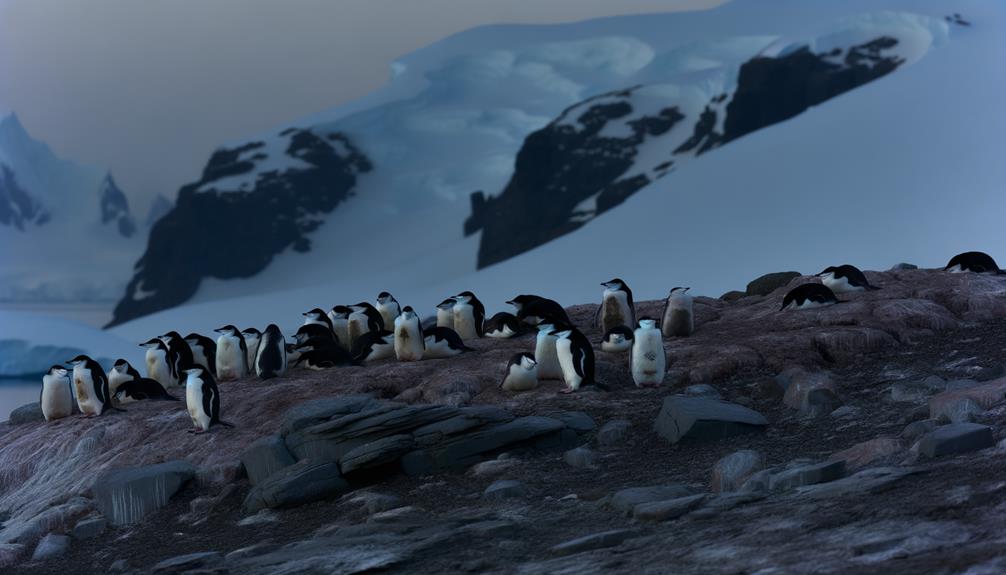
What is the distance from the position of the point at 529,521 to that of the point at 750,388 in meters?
3.63

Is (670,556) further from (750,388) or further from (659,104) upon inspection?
(659,104)

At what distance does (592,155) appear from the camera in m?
88.4

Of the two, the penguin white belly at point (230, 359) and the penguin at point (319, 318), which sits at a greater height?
the penguin at point (319, 318)

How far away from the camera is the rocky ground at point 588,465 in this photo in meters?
6.36

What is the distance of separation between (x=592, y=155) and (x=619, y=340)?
77.0 meters

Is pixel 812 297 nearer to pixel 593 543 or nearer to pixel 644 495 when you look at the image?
pixel 644 495

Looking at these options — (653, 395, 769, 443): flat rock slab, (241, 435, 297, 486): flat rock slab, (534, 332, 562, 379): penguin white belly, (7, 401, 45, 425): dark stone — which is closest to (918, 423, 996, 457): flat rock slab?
(653, 395, 769, 443): flat rock slab

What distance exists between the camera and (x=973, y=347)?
11422 millimetres

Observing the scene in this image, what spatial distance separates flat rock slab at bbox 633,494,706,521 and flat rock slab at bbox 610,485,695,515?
0.16 meters

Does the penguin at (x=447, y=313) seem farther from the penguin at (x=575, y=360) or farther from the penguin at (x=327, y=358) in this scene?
the penguin at (x=575, y=360)

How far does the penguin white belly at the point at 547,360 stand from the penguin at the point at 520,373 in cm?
34

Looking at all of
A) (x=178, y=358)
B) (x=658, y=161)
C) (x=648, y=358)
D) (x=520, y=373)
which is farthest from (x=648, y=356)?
(x=658, y=161)

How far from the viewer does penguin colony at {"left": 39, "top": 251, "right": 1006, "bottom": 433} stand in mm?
10984

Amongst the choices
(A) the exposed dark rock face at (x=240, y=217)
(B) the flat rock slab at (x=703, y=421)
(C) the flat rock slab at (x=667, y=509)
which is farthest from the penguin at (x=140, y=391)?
(A) the exposed dark rock face at (x=240, y=217)
